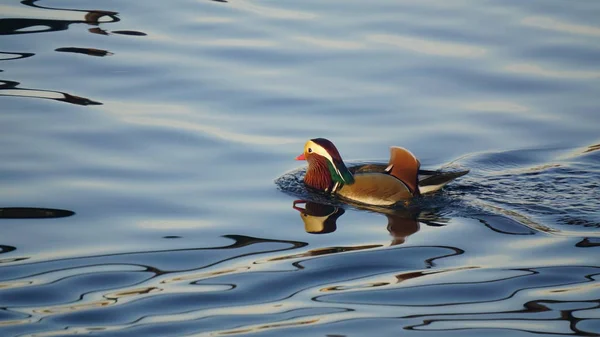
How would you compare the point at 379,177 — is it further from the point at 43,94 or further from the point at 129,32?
the point at 129,32

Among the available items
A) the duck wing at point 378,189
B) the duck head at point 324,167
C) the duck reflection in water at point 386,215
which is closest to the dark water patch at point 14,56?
the duck head at point 324,167

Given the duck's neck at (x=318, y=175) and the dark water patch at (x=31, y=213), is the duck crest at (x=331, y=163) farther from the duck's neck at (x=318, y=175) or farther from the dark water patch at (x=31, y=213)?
the dark water patch at (x=31, y=213)

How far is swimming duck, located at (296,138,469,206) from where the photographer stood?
9.80 metres

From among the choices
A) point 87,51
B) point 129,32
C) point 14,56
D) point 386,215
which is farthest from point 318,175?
point 129,32

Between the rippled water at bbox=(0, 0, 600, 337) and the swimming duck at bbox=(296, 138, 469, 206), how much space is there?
180 millimetres

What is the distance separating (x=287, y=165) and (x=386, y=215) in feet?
4.43

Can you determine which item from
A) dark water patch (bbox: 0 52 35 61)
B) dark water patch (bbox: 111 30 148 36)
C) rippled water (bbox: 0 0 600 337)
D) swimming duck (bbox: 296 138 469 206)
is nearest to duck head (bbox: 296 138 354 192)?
swimming duck (bbox: 296 138 469 206)

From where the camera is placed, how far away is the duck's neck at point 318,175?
33.1 ft

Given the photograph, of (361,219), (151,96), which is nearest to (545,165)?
(361,219)

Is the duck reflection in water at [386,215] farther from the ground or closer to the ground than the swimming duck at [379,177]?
closer to the ground

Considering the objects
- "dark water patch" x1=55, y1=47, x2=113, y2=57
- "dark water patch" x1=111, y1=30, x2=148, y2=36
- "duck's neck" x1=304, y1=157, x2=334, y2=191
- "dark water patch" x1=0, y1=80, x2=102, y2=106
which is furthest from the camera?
"dark water patch" x1=111, y1=30, x2=148, y2=36

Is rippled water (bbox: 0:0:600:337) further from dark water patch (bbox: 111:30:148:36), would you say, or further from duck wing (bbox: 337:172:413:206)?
duck wing (bbox: 337:172:413:206)

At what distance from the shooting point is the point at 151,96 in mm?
11953

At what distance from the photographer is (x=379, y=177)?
9852mm
